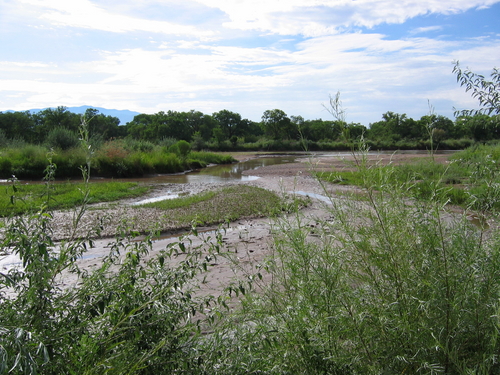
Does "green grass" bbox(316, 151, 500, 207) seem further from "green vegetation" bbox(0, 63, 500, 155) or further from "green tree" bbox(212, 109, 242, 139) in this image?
"green tree" bbox(212, 109, 242, 139)

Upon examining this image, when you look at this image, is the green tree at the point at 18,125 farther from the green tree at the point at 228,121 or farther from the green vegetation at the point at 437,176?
the green vegetation at the point at 437,176


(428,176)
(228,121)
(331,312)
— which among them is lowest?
(331,312)

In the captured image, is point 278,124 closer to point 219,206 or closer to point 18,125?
point 18,125

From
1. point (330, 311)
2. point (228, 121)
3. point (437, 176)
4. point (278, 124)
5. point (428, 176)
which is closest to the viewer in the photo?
point (330, 311)

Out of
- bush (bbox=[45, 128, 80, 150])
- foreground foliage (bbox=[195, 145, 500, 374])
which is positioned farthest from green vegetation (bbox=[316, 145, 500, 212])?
bush (bbox=[45, 128, 80, 150])

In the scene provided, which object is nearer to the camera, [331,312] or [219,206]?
[331,312]

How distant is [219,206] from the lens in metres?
12.9

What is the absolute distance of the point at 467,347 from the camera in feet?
6.88

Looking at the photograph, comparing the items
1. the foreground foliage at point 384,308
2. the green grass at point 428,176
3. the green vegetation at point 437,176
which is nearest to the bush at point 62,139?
the green grass at point 428,176

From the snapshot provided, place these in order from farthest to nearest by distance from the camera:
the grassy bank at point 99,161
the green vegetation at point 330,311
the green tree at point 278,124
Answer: the green tree at point 278,124 → the grassy bank at point 99,161 → the green vegetation at point 330,311

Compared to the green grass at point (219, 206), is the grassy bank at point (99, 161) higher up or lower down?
higher up

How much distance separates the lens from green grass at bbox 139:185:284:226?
11164 millimetres

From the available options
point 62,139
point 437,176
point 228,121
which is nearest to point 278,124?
point 228,121

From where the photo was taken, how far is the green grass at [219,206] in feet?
36.6
